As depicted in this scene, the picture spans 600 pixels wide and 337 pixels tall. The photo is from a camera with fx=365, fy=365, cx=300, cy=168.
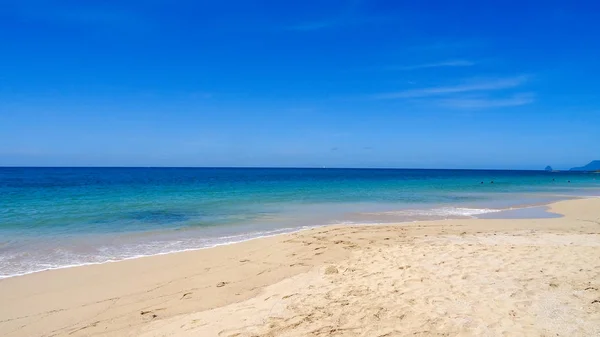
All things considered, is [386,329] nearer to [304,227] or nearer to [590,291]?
[590,291]

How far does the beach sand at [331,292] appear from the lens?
471 centimetres

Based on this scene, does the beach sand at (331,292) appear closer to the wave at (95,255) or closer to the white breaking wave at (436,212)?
the wave at (95,255)

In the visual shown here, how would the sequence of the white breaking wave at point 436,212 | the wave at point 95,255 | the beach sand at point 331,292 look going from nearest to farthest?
the beach sand at point 331,292
the wave at point 95,255
the white breaking wave at point 436,212

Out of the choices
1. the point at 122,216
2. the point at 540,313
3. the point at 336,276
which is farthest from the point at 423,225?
the point at 122,216

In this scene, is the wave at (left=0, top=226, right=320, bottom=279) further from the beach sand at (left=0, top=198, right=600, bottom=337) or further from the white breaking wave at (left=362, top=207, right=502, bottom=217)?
A: the white breaking wave at (left=362, top=207, right=502, bottom=217)

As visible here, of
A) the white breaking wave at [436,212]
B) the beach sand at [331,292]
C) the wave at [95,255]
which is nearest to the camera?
the beach sand at [331,292]

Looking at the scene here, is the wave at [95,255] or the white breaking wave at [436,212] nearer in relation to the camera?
the wave at [95,255]

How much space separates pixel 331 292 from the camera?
595cm

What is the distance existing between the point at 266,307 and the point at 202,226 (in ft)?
30.2

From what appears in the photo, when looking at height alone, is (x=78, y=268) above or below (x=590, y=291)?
below

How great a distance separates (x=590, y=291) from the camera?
5438 mm

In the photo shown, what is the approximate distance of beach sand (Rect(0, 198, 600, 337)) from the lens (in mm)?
4711

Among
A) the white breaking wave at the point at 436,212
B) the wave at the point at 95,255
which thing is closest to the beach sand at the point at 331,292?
the wave at the point at 95,255

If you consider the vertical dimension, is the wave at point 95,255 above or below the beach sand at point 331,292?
below
